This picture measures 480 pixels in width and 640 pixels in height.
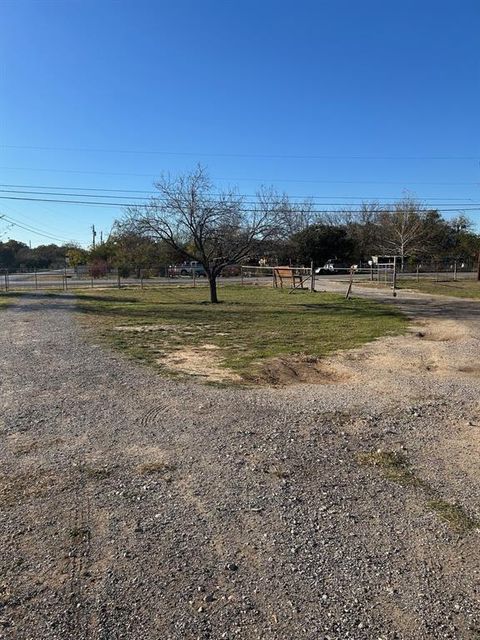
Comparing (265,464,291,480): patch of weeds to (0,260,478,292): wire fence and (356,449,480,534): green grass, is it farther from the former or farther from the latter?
(0,260,478,292): wire fence

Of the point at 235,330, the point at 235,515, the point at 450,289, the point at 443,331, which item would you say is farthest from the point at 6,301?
the point at 450,289

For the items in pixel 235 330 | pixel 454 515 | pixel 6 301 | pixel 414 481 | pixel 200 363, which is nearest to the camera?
pixel 454 515

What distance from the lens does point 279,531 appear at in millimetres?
3299

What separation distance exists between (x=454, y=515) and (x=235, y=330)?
10641 millimetres

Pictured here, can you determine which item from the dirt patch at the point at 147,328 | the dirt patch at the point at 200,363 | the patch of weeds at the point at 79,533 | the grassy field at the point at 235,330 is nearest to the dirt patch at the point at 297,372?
Result: the grassy field at the point at 235,330

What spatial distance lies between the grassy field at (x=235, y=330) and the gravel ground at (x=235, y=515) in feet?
8.28

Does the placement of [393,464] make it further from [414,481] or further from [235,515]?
[235,515]

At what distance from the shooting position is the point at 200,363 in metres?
9.16

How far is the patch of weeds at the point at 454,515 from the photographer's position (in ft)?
10.9

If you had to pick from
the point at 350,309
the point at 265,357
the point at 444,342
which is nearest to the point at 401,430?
the point at 265,357

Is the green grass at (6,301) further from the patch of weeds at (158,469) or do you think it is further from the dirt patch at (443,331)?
the patch of weeds at (158,469)

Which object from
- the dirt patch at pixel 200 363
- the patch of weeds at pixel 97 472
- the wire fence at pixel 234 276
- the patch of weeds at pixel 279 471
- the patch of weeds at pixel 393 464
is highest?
the wire fence at pixel 234 276

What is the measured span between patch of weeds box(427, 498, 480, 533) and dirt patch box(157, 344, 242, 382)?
4409 mm

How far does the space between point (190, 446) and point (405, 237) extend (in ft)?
187
